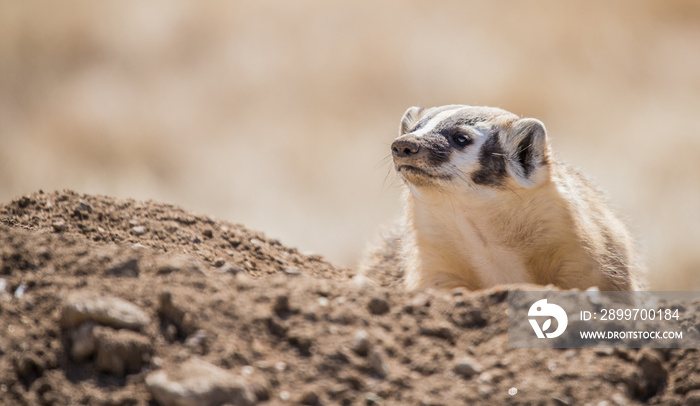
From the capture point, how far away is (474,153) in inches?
191

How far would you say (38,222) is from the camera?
4430 mm

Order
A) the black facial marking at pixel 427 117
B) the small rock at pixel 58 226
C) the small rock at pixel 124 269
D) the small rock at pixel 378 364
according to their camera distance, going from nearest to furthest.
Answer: the small rock at pixel 378 364
the small rock at pixel 124 269
the small rock at pixel 58 226
the black facial marking at pixel 427 117

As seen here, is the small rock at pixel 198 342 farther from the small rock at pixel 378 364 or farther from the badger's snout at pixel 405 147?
the badger's snout at pixel 405 147

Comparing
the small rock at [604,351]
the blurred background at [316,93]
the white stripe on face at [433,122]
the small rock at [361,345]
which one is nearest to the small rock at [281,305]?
the small rock at [361,345]

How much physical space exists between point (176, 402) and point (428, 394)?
779 mm

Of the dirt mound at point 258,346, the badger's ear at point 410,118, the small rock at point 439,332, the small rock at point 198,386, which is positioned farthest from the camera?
the badger's ear at point 410,118

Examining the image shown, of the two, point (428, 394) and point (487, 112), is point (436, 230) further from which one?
point (428, 394)

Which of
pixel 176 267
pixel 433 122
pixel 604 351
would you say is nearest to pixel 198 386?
pixel 176 267

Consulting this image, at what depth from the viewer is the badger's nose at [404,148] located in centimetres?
454

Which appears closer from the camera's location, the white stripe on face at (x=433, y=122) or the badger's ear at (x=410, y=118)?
the white stripe on face at (x=433, y=122)

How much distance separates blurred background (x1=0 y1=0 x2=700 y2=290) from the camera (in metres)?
9.73

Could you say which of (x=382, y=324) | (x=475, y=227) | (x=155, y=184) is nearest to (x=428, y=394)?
(x=382, y=324)

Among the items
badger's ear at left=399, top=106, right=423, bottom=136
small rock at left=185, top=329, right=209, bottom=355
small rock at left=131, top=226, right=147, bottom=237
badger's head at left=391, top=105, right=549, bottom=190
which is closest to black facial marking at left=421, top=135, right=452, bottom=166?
badger's head at left=391, top=105, right=549, bottom=190

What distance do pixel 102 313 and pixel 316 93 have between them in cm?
770
